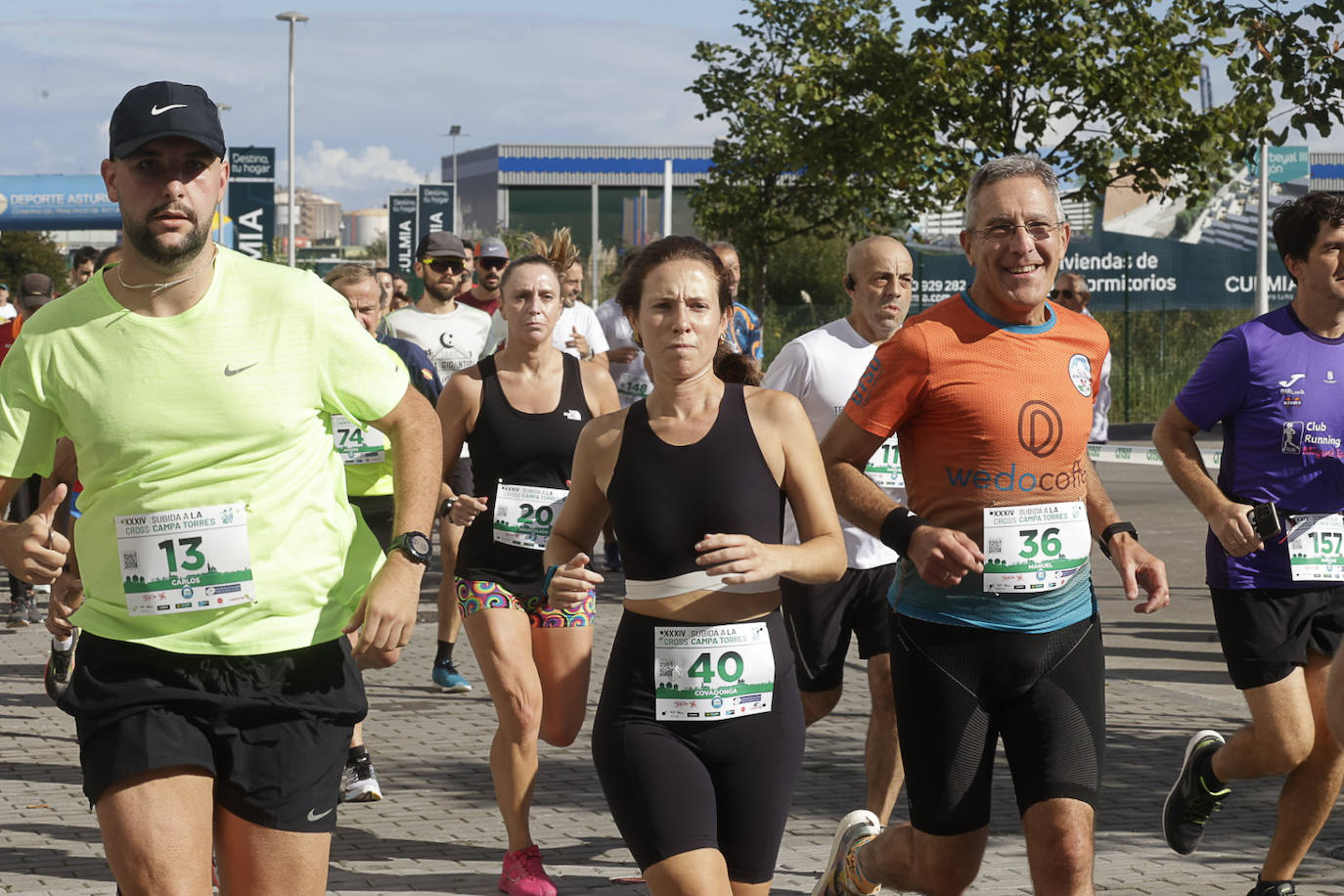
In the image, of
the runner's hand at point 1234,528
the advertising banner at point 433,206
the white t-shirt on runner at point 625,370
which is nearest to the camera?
the runner's hand at point 1234,528

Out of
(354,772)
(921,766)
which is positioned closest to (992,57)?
(354,772)

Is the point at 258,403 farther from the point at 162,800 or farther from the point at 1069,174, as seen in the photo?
the point at 1069,174

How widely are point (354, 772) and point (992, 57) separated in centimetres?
1035

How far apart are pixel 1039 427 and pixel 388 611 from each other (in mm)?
1687

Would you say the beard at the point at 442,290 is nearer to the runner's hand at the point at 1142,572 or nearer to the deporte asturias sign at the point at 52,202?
the runner's hand at the point at 1142,572

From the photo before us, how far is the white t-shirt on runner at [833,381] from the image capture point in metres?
6.25

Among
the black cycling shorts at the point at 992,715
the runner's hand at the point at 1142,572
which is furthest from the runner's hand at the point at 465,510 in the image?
the runner's hand at the point at 1142,572

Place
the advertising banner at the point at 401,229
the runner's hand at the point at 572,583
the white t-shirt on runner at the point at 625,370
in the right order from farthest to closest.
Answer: the advertising banner at the point at 401,229, the white t-shirt on runner at the point at 625,370, the runner's hand at the point at 572,583

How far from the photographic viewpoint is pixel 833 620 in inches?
244

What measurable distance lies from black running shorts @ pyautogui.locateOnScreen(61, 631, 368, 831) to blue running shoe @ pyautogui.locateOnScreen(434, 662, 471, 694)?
18.9ft

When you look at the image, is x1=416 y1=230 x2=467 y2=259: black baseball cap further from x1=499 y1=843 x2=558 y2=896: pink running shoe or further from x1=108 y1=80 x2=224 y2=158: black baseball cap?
x1=108 y1=80 x2=224 y2=158: black baseball cap

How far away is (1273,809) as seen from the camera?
677cm

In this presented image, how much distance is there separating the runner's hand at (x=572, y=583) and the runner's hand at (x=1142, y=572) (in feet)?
4.27

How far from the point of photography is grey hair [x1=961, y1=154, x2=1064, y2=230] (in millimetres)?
4508
